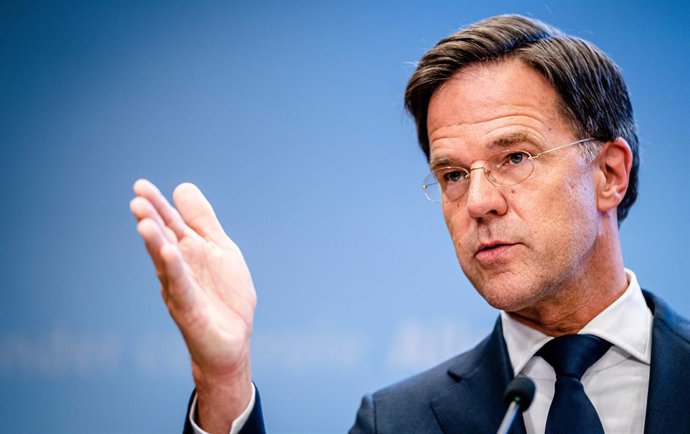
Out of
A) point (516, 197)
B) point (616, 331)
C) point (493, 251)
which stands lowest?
point (616, 331)

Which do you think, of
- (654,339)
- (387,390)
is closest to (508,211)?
(654,339)

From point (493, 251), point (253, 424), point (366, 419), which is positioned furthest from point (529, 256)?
point (253, 424)

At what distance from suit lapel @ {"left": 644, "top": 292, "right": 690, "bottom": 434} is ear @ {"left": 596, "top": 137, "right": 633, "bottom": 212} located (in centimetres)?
29

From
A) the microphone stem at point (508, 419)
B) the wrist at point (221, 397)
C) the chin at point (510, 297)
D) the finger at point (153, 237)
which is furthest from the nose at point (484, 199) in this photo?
the finger at point (153, 237)

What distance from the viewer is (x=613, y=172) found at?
2.09 m

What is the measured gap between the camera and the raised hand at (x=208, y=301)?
153 centimetres

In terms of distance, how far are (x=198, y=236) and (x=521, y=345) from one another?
854 mm

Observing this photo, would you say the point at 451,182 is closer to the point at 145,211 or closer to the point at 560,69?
the point at 560,69

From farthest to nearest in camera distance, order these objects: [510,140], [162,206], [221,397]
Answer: [510,140]
[221,397]
[162,206]

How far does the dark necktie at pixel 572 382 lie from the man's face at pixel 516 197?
123mm

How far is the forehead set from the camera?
1948mm

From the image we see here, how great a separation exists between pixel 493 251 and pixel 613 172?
440 mm

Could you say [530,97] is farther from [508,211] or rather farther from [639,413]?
[639,413]

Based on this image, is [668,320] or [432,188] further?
[432,188]
